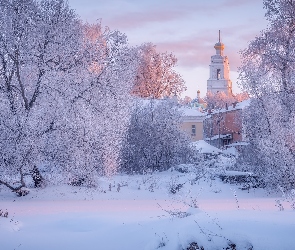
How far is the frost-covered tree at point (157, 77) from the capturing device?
51.1 m

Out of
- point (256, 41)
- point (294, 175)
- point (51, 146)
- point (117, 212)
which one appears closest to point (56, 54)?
point (51, 146)

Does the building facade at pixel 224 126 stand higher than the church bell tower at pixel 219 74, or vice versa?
the church bell tower at pixel 219 74

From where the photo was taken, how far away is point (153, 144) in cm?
3169

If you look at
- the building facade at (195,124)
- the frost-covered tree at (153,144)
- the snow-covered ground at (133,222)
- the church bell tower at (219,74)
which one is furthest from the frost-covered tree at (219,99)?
the snow-covered ground at (133,222)

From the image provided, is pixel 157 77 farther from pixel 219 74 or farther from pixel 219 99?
pixel 219 74

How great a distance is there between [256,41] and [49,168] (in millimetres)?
16018

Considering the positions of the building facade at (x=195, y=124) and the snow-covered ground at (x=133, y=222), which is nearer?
the snow-covered ground at (x=133, y=222)

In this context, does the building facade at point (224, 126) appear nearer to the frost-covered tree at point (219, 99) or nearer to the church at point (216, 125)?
the church at point (216, 125)

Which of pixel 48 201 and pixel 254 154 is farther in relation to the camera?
pixel 254 154

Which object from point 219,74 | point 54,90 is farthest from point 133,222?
point 219,74

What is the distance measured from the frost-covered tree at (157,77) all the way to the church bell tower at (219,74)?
2222 inches

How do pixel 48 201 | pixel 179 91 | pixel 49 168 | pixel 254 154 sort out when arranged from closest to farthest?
1. pixel 48 201
2. pixel 49 168
3. pixel 254 154
4. pixel 179 91

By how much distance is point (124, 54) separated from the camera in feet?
62.5

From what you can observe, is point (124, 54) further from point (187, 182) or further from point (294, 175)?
point (294, 175)
